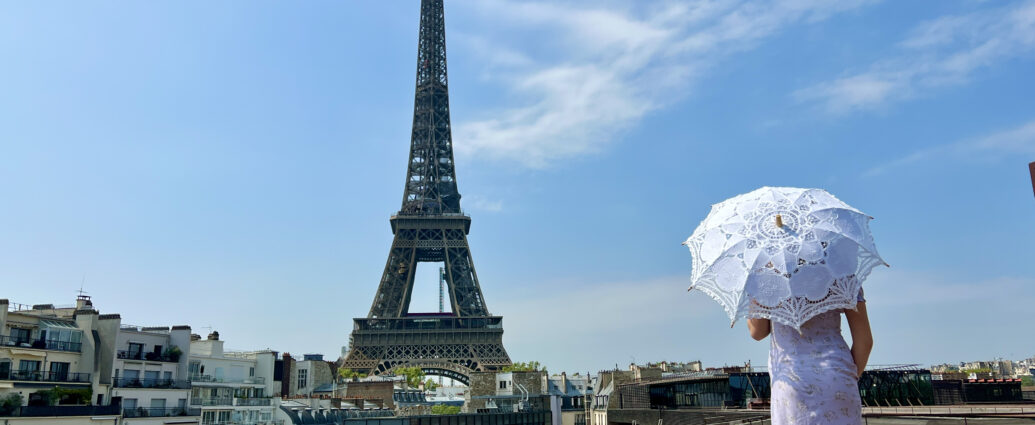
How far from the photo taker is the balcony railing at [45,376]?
118ft

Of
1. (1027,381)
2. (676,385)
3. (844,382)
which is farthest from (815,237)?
(1027,381)

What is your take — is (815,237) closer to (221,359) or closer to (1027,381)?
(221,359)

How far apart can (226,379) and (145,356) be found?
259 inches

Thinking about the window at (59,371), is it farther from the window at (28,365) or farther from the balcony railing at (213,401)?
the balcony railing at (213,401)

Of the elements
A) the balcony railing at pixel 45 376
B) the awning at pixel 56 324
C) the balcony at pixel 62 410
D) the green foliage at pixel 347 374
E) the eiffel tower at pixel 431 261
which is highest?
the eiffel tower at pixel 431 261

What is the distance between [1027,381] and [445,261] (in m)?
59.4

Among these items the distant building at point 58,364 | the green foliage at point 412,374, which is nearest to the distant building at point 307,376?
the green foliage at point 412,374

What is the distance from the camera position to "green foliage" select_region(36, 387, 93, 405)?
35.9 m

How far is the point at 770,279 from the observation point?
8031 mm

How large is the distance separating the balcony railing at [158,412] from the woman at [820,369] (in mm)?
39790

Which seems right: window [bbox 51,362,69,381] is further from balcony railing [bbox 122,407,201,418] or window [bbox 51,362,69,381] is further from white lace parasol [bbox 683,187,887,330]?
white lace parasol [bbox 683,187,887,330]

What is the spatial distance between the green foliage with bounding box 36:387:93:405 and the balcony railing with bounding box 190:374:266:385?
886 centimetres

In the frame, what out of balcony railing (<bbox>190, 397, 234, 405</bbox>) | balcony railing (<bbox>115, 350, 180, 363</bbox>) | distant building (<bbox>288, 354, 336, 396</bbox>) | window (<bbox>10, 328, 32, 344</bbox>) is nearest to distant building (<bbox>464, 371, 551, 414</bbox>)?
distant building (<bbox>288, 354, 336, 396</bbox>)

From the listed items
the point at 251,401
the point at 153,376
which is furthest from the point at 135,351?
the point at 251,401
